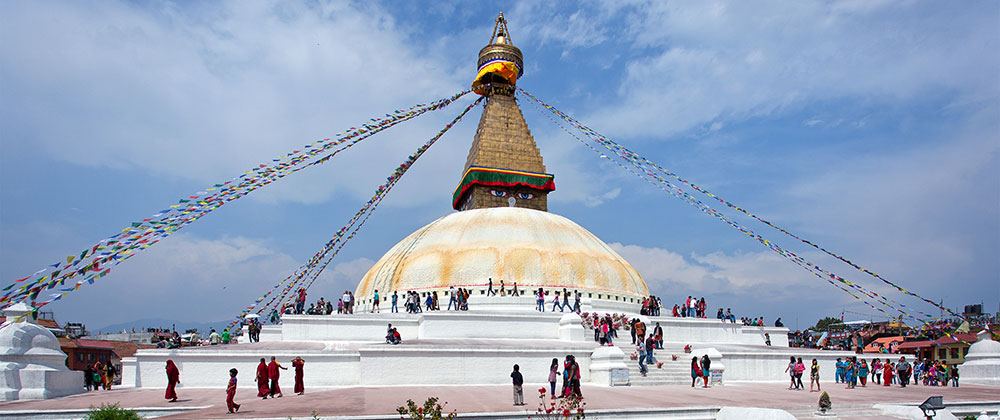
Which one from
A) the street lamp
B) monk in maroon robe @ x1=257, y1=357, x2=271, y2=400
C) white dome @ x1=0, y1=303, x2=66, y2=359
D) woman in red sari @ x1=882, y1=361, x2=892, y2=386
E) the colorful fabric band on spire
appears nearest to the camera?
the street lamp

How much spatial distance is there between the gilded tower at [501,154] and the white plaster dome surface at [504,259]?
1.95 metres

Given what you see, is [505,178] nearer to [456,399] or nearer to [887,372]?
[887,372]

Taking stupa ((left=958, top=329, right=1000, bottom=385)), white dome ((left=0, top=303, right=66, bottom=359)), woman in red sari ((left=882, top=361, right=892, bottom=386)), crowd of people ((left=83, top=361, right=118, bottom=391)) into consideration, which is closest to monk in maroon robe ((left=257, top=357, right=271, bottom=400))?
white dome ((left=0, top=303, right=66, bottom=359))

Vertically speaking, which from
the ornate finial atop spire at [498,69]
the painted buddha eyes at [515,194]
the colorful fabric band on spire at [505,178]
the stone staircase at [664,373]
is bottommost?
the stone staircase at [664,373]

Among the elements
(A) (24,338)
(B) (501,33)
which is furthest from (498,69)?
(A) (24,338)

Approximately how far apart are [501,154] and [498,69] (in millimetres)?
4086

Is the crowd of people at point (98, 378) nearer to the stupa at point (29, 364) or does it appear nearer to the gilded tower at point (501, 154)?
the stupa at point (29, 364)

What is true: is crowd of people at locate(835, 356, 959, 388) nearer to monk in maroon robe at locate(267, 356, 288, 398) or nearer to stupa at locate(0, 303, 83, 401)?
monk in maroon robe at locate(267, 356, 288, 398)

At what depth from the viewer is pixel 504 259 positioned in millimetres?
21875

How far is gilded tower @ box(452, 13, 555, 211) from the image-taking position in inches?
1048

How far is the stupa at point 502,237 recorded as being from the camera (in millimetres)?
21672

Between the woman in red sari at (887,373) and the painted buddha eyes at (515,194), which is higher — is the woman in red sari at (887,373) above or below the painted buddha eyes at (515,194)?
below

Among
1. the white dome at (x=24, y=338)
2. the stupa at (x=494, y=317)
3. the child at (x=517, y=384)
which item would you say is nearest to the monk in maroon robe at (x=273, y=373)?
the stupa at (x=494, y=317)

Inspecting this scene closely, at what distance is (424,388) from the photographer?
13.2 metres
